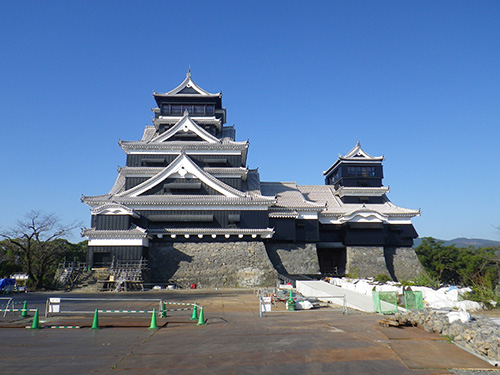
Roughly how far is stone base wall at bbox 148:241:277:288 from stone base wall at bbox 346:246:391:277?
9.22m

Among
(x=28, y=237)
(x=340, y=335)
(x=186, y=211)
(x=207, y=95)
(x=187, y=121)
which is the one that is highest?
(x=207, y=95)

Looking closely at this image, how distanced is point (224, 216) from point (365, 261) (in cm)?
1392

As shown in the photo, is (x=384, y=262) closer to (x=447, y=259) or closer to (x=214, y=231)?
(x=447, y=259)

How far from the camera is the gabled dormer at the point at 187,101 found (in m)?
38.9

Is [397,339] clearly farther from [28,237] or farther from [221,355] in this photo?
[28,237]

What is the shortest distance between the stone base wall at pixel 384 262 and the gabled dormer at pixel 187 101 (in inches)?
810

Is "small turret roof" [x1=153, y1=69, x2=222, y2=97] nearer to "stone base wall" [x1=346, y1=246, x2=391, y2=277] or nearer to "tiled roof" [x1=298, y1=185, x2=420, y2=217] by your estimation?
"tiled roof" [x1=298, y1=185, x2=420, y2=217]

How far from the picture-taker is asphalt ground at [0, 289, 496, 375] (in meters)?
7.10

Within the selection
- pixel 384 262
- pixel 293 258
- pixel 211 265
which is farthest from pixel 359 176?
pixel 211 265

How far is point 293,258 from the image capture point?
3134cm

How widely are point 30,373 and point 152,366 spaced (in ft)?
7.22

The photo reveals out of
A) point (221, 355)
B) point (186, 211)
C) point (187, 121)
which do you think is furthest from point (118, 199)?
point (221, 355)

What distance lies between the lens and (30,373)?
22.2ft

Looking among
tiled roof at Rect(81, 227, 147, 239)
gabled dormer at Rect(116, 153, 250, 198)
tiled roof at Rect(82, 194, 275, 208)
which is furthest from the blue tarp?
gabled dormer at Rect(116, 153, 250, 198)
